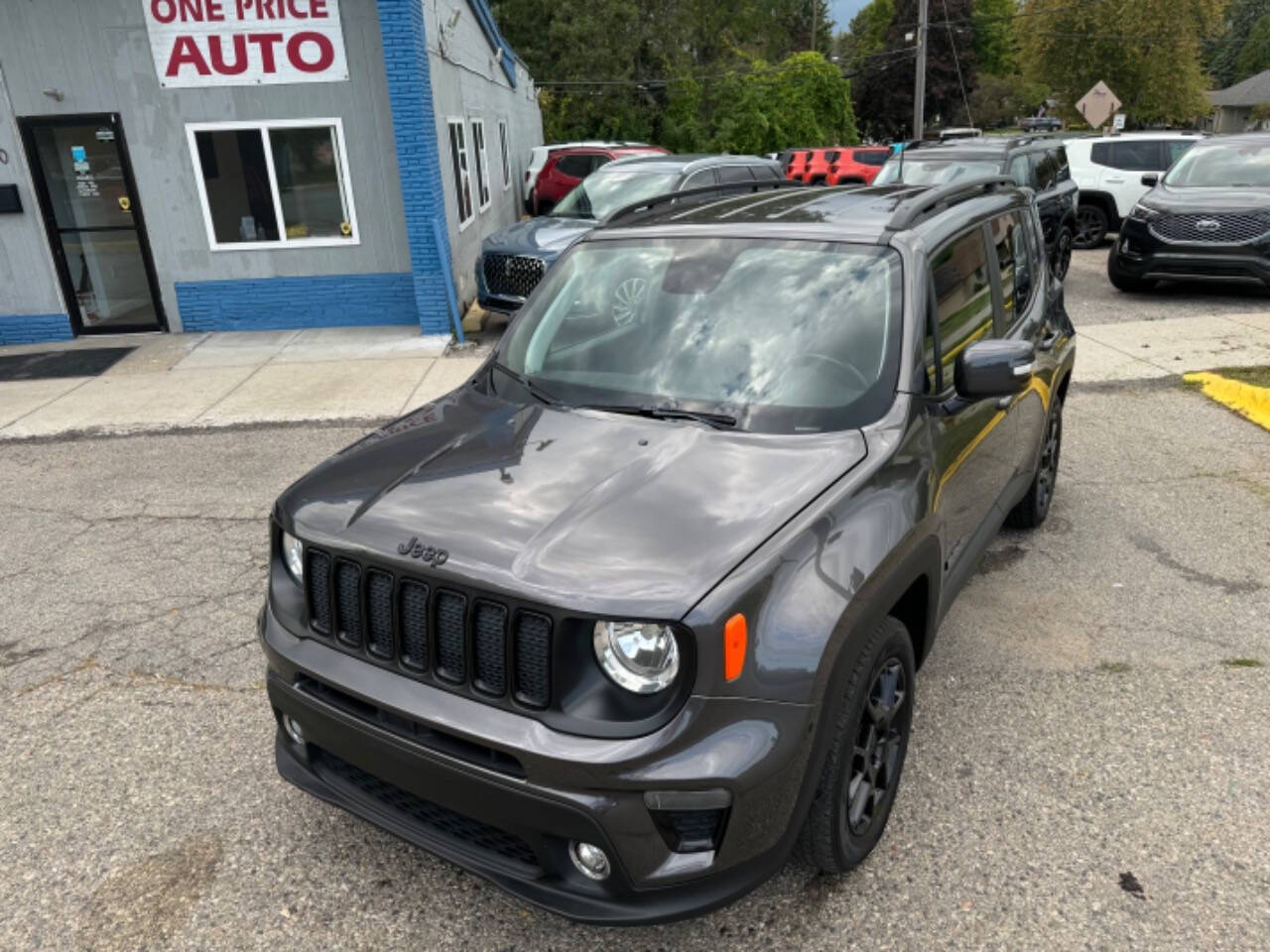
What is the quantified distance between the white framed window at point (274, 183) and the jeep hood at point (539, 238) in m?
1.68

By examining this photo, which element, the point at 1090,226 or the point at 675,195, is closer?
the point at 675,195

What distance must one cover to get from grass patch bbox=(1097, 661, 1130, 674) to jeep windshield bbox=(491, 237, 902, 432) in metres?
1.71

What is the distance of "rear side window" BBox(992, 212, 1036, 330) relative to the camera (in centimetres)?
396

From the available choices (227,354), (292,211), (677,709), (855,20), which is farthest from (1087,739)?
(855,20)

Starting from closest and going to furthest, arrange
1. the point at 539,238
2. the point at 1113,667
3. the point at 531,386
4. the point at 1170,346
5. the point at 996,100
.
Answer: the point at 531,386
the point at 1113,667
the point at 1170,346
the point at 539,238
the point at 996,100

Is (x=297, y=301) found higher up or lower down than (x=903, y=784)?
higher up

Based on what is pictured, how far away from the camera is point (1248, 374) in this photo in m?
7.70

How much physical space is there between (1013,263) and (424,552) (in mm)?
3119

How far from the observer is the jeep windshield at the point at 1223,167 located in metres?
10.7

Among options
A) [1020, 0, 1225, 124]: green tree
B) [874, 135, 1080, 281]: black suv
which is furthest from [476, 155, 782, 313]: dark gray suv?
[1020, 0, 1225, 124]: green tree

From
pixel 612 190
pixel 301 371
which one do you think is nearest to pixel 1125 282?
pixel 612 190

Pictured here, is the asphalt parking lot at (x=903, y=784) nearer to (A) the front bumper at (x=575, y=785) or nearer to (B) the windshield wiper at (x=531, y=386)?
(A) the front bumper at (x=575, y=785)

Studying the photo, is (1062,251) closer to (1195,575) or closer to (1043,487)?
(1043,487)

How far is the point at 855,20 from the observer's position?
94.0 meters
